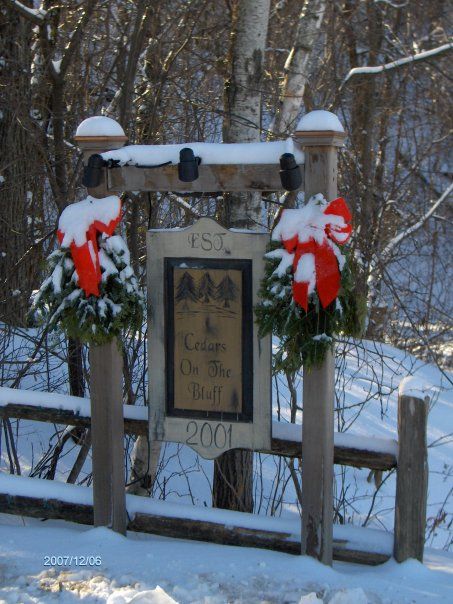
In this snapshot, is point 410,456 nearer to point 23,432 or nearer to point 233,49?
point 233,49

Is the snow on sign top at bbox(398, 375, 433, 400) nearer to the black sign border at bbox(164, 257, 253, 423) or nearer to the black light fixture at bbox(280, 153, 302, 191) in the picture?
the black sign border at bbox(164, 257, 253, 423)

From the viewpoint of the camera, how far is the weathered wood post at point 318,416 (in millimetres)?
3312

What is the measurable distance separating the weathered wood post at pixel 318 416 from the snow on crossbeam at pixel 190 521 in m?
0.20

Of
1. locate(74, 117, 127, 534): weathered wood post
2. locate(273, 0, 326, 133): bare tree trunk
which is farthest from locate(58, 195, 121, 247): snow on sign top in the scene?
locate(273, 0, 326, 133): bare tree trunk

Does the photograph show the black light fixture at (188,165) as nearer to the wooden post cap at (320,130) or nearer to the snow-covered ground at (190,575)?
the wooden post cap at (320,130)

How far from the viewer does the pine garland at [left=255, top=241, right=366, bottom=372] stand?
130 inches

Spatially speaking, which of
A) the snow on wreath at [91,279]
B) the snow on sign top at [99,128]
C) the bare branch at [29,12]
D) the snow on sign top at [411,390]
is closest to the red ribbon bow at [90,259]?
the snow on wreath at [91,279]

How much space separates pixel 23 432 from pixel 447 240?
8358 millimetres

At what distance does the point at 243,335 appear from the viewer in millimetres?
3570

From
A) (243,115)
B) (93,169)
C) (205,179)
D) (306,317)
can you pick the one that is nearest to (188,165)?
(205,179)

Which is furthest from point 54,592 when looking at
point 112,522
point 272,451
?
point 272,451

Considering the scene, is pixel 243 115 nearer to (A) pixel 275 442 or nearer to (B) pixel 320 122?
(B) pixel 320 122

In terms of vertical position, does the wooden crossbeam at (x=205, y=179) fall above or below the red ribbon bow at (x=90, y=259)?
above

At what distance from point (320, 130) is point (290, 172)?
0.69 ft
